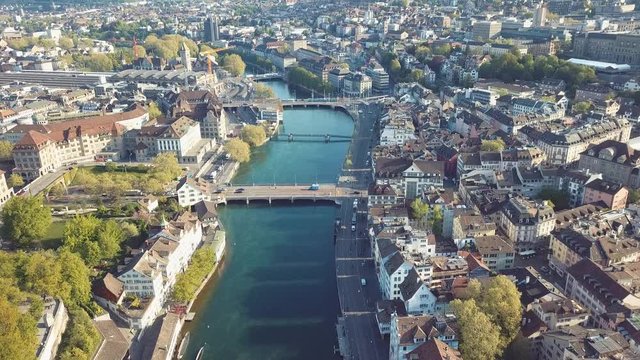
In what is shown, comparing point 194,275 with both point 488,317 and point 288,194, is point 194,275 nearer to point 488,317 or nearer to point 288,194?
point 288,194

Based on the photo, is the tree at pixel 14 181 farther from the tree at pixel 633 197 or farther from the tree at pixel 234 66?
the tree at pixel 234 66

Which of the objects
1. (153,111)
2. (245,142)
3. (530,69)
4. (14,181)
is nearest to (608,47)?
(530,69)

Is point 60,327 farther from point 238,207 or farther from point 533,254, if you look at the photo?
point 533,254

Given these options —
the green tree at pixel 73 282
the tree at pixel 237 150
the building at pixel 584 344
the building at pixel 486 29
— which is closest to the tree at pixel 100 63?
the tree at pixel 237 150

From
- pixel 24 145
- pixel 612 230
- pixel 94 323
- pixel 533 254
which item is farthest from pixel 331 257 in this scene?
pixel 24 145

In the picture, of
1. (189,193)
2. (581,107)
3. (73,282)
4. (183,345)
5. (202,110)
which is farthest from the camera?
(202,110)
